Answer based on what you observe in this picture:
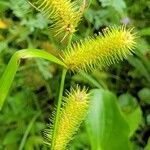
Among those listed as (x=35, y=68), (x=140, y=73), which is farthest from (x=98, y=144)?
(x=140, y=73)

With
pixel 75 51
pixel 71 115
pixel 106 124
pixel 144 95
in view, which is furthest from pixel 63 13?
pixel 144 95

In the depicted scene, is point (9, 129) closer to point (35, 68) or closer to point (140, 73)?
point (35, 68)

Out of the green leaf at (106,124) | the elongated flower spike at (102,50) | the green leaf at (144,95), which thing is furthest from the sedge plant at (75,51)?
the green leaf at (144,95)

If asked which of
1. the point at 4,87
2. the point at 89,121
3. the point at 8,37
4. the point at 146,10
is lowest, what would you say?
the point at 4,87

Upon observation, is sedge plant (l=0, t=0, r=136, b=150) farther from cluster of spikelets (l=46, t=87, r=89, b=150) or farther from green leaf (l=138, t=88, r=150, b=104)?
green leaf (l=138, t=88, r=150, b=104)

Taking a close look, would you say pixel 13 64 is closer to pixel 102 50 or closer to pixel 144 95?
pixel 102 50

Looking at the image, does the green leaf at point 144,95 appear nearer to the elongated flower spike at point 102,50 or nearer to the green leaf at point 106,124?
the green leaf at point 106,124
